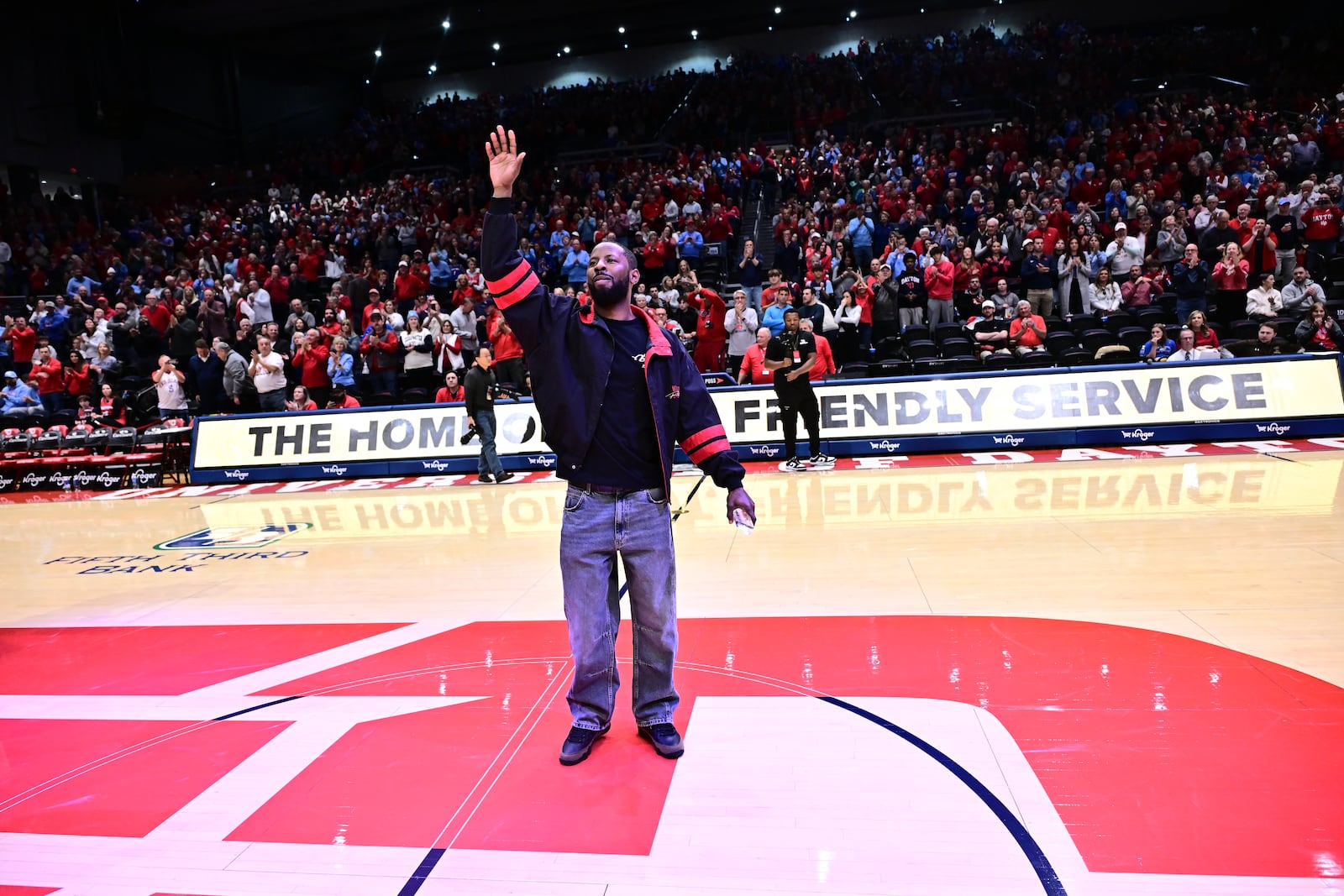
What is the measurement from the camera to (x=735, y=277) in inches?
735

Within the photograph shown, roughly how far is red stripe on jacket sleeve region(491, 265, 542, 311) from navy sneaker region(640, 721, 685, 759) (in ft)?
6.05

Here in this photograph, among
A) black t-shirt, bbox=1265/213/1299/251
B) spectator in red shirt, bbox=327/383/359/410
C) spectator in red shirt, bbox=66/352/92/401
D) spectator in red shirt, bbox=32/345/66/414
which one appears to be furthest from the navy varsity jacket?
A: spectator in red shirt, bbox=32/345/66/414

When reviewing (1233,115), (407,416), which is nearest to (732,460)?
(407,416)

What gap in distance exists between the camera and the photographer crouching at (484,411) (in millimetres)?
11719

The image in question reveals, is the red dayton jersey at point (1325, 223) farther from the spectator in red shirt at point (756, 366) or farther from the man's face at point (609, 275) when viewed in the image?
the man's face at point (609, 275)

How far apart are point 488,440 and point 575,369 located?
8867 millimetres

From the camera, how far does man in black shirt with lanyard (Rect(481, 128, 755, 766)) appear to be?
3.52 meters

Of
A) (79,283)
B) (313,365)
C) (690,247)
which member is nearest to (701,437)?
(313,365)

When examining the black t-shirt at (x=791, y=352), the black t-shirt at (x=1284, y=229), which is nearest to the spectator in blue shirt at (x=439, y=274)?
the black t-shirt at (x=791, y=352)

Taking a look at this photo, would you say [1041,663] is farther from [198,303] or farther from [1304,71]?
[1304,71]

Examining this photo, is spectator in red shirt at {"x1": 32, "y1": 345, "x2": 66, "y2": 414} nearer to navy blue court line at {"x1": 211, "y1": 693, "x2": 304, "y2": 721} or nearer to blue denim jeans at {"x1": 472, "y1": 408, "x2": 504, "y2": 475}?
blue denim jeans at {"x1": 472, "y1": 408, "x2": 504, "y2": 475}

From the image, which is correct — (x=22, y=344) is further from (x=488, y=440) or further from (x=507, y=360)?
(x=488, y=440)

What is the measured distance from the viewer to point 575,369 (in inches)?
140

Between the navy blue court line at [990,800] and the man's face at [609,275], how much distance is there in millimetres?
2109
